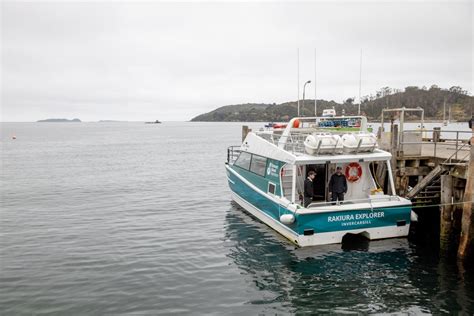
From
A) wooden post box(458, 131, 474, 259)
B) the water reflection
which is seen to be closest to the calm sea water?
the water reflection

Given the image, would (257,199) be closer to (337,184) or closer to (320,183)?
(320,183)

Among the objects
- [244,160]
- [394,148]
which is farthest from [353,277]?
[244,160]

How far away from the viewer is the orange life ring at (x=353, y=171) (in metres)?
14.5

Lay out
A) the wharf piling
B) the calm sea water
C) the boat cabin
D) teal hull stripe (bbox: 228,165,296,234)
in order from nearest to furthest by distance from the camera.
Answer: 1. the calm sea water
2. the wharf piling
3. the boat cabin
4. teal hull stripe (bbox: 228,165,296,234)

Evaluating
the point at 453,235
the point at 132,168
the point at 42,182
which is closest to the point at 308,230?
the point at 453,235

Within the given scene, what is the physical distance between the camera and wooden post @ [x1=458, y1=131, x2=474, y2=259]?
11.1m

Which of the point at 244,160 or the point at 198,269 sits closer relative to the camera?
the point at 198,269

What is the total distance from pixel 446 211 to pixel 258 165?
22.1ft

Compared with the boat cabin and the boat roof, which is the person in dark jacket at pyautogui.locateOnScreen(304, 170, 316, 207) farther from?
the boat roof

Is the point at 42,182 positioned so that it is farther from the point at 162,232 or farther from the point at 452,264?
the point at 452,264

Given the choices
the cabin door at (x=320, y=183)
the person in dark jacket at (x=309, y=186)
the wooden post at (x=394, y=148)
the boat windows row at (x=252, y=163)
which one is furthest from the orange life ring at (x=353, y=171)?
the boat windows row at (x=252, y=163)

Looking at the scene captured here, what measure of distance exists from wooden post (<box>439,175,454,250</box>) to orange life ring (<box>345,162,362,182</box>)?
9.20 feet

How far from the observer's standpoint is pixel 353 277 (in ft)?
36.6

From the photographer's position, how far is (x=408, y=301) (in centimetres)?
973
